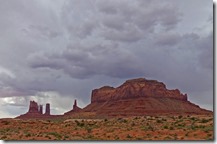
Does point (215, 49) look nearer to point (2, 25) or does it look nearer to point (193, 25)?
point (193, 25)

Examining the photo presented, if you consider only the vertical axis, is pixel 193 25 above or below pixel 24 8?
below

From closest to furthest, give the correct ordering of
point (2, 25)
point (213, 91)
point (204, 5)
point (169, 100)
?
point (213, 91)
point (204, 5)
point (2, 25)
point (169, 100)

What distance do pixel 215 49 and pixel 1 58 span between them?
702 cm

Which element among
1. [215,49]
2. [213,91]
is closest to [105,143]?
[213,91]

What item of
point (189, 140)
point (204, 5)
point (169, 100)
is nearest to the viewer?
point (189, 140)

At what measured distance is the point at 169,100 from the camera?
4234cm

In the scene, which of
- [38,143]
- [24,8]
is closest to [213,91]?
[38,143]

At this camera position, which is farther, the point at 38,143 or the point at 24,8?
the point at 24,8

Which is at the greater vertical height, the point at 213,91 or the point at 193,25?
the point at 193,25

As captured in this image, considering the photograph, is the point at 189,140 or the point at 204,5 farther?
the point at 204,5

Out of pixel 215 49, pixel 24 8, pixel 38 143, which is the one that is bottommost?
pixel 38 143

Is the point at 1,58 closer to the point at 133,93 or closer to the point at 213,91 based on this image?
the point at 213,91

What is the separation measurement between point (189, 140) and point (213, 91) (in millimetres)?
1680

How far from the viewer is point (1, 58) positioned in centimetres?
1130
